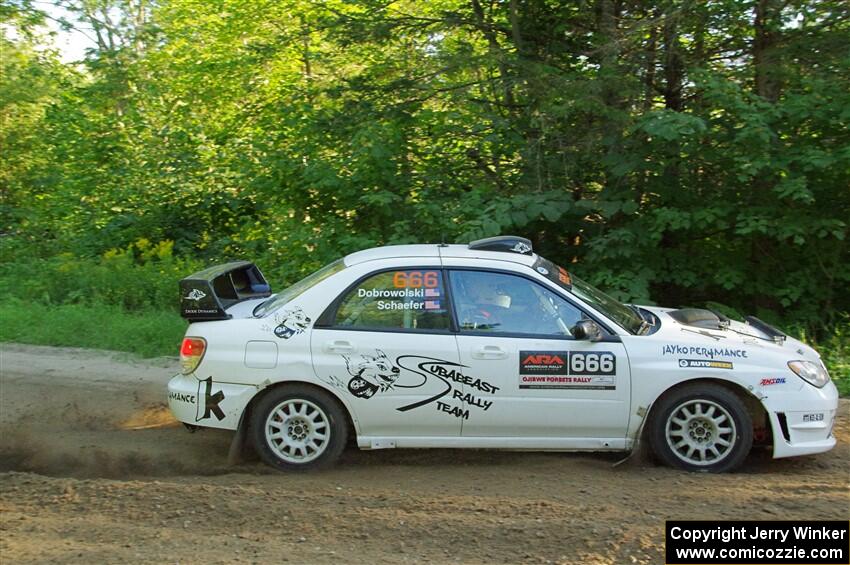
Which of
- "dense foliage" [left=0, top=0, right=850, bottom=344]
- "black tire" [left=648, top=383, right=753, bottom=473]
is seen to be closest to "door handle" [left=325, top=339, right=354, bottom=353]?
"black tire" [left=648, top=383, right=753, bottom=473]

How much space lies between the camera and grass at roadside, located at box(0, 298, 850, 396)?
28.9ft

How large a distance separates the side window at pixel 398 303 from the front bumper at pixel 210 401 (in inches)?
33.6

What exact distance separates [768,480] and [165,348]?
21.0 feet

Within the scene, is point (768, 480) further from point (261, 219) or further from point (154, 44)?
point (154, 44)

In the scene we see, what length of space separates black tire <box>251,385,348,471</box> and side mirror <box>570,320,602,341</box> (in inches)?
68.3

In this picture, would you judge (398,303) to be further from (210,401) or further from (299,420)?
(210,401)

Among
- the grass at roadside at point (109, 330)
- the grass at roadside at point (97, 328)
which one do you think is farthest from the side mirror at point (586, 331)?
the grass at roadside at point (97, 328)

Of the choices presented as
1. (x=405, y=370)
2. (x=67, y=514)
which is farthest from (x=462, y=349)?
(x=67, y=514)

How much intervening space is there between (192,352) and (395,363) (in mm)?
1503

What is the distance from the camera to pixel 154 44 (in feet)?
55.8

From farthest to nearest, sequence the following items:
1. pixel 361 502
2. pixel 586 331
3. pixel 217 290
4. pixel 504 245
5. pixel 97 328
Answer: pixel 97 328, pixel 217 290, pixel 504 245, pixel 586 331, pixel 361 502

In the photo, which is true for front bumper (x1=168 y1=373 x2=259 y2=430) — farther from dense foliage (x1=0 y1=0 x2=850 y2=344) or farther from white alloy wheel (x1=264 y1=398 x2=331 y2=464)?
dense foliage (x1=0 y1=0 x2=850 y2=344)

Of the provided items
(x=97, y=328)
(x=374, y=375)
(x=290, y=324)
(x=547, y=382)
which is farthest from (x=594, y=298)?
(x=97, y=328)

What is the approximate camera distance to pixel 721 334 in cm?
576
